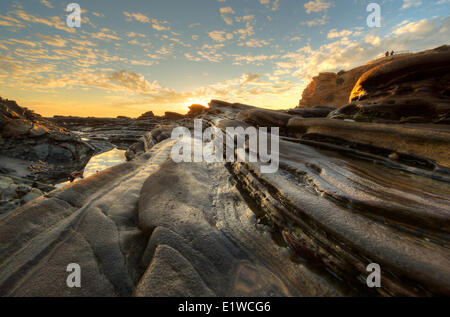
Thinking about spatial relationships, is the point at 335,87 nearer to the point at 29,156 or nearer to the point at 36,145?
the point at 36,145

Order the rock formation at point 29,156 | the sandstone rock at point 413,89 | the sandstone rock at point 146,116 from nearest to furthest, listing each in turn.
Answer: the sandstone rock at point 413,89 < the rock formation at point 29,156 < the sandstone rock at point 146,116

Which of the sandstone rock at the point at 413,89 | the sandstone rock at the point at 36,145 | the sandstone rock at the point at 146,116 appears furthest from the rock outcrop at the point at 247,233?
the sandstone rock at the point at 146,116

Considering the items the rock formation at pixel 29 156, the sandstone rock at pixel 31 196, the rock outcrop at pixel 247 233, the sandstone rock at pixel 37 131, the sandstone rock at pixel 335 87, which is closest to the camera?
the rock outcrop at pixel 247 233

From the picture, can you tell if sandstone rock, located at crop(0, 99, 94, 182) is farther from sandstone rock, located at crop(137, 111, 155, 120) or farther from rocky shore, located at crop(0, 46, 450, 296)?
sandstone rock, located at crop(137, 111, 155, 120)

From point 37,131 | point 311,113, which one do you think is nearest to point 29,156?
point 37,131

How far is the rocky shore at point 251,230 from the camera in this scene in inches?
52.3

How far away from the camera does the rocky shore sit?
133 centimetres

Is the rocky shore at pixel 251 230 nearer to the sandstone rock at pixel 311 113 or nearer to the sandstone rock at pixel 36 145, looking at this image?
the sandstone rock at pixel 311 113

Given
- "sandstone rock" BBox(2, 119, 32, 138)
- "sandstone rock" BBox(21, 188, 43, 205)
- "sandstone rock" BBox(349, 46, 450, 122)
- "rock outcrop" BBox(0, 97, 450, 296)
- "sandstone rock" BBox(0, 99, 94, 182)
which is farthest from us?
"sandstone rock" BBox(2, 119, 32, 138)

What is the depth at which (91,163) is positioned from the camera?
985 centimetres

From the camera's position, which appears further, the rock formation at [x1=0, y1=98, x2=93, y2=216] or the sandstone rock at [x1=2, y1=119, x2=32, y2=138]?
the sandstone rock at [x1=2, y1=119, x2=32, y2=138]

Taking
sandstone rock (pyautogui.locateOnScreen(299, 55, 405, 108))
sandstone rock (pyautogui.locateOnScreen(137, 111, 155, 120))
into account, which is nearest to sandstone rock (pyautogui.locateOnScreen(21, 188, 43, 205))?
sandstone rock (pyautogui.locateOnScreen(137, 111, 155, 120))

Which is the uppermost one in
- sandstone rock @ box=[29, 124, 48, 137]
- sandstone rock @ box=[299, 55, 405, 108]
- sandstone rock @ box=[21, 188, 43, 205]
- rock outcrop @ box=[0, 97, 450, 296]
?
sandstone rock @ box=[299, 55, 405, 108]

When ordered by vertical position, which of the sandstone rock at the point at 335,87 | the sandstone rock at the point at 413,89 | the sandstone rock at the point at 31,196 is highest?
the sandstone rock at the point at 335,87
